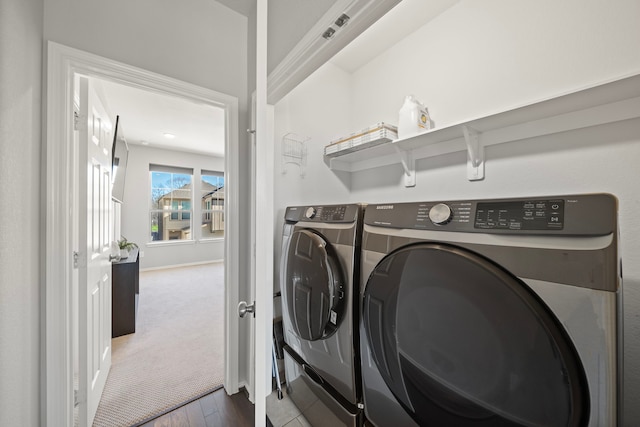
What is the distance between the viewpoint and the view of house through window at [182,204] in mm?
5211

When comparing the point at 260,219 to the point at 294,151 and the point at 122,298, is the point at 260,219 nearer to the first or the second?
the point at 294,151

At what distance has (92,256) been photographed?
135cm

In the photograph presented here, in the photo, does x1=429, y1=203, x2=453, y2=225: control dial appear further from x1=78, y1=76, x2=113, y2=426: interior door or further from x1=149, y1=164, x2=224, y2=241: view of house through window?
x1=149, y1=164, x2=224, y2=241: view of house through window

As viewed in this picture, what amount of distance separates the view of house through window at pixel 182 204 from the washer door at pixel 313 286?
4.27 metres

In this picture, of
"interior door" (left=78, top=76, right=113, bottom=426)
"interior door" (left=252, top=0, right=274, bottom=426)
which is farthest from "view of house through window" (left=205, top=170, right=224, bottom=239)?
"interior door" (left=252, top=0, right=274, bottom=426)

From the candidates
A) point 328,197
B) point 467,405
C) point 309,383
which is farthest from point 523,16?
point 309,383

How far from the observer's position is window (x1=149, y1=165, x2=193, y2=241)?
518 cm

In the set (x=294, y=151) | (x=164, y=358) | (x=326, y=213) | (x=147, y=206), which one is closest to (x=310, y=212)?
(x=326, y=213)

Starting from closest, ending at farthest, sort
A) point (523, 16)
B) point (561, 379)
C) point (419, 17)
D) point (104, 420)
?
point (561, 379) → point (523, 16) → point (104, 420) → point (419, 17)

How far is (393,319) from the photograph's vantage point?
2.74ft

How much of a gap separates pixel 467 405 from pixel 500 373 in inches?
6.0

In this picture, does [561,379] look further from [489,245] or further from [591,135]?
[591,135]

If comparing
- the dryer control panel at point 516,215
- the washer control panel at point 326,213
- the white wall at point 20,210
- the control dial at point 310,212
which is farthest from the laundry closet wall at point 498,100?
the white wall at point 20,210

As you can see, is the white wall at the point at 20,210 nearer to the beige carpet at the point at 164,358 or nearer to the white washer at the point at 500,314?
the beige carpet at the point at 164,358
